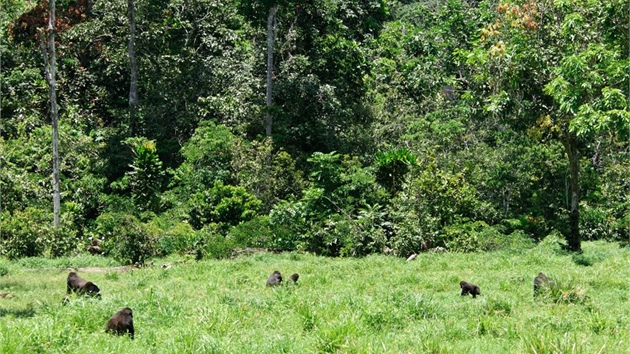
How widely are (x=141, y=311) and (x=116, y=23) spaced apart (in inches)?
856

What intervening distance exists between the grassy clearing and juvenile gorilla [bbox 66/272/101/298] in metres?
0.37

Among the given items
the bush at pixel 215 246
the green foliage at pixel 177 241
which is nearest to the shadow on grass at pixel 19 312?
the bush at pixel 215 246

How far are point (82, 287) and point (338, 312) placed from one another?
4.78 metres

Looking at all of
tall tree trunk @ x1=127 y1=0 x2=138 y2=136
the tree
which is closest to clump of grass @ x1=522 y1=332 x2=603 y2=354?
the tree

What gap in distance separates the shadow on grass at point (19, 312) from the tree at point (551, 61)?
11.5 meters

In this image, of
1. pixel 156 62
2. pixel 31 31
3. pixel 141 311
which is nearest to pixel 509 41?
pixel 141 311

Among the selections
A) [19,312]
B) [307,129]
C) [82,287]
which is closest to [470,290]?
[82,287]

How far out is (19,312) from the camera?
31.7 feet

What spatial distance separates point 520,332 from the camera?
→ 739 cm

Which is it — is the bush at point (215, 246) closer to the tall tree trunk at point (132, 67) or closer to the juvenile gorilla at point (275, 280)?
the juvenile gorilla at point (275, 280)

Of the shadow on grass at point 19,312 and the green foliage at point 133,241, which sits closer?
the shadow on grass at point 19,312

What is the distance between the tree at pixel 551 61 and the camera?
15406mm

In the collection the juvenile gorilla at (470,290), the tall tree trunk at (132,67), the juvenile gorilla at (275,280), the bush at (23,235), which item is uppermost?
the tall tree trunk at (132,67)

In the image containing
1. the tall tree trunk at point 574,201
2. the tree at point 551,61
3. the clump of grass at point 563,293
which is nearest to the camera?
the clump of grass at point 563,293
